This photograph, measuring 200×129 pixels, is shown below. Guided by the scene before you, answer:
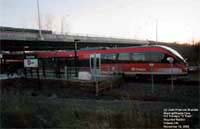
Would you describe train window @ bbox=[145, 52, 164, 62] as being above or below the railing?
above

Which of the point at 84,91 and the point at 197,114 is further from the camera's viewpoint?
the point at 84,91

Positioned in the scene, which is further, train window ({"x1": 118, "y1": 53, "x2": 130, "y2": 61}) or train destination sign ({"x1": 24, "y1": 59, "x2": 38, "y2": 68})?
train window ({"x1": 118, "y1": 53, "x2": 130, "y2": 61})

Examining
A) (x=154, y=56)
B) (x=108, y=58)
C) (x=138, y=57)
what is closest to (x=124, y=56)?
(x=138, y=57)

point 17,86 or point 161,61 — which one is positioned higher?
point 161,61

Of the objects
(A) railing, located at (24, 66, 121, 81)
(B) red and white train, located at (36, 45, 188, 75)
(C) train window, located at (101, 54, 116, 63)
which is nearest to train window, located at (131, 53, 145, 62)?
(B) red and white train, located at (36, 45, 188, 75)

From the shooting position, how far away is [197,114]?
4.98 meters

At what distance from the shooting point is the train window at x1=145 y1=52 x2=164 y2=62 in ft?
45.7

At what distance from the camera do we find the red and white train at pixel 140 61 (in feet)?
45.0

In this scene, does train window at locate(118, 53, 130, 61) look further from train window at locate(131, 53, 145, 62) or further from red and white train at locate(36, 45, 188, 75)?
train window at locate(131, 53, 145, 62)

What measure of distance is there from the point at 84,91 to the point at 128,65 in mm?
4955

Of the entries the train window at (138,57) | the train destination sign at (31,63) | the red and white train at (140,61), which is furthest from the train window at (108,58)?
the train destination sign at (31,63)

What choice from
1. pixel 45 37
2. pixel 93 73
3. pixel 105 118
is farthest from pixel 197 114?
pixel 45 37

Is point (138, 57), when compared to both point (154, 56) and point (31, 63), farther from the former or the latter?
point (31, 63)

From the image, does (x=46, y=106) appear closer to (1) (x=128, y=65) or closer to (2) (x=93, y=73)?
(2) (x=93, y=73)
